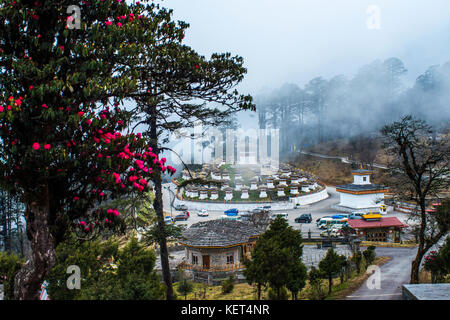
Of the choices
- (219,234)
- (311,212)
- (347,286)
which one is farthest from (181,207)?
(347,286)

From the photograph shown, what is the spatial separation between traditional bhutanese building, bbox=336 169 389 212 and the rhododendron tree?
111 ft

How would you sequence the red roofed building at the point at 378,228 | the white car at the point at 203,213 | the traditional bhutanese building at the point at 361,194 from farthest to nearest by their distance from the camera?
the white car at the point at 203,213 → the traditional bhutanese building at the point at 361,194 → the red roofed building at the point at 378,228

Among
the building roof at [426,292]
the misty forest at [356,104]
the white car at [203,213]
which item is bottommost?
the white car at [203,213]

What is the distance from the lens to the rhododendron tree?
4.88 m

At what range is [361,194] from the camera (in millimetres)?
35531

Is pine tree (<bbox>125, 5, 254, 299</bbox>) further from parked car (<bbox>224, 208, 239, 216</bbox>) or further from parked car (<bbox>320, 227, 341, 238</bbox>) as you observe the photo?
parked car (<bbox>224, 208, 239, 216</bbox>)

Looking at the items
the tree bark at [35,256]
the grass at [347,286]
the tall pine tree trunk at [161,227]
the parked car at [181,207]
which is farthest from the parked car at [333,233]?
the tree bark at [35,256]

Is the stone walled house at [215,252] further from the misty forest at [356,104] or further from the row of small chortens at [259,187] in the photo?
the misty forest at [356,104]

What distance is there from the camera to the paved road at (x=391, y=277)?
11000 millimetres

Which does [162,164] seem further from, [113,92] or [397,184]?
[397,184]

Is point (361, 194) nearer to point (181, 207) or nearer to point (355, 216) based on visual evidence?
point (355, 216)

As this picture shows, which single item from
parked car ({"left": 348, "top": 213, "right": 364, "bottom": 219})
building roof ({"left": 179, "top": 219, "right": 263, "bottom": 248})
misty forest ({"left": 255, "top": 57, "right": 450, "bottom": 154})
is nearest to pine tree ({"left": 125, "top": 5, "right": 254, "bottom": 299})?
building roof ({"left": 179, "top": 219, "right": 263, "bottom": 248})

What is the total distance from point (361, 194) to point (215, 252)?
2353 centimetres

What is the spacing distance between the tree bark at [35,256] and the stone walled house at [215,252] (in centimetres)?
1223
